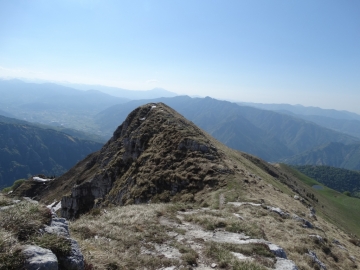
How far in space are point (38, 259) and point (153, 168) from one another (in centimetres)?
3538

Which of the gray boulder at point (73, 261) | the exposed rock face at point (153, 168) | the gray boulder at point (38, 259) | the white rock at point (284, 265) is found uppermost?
the gray boulder at point (38, 259)

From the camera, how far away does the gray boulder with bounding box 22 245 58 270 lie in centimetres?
654

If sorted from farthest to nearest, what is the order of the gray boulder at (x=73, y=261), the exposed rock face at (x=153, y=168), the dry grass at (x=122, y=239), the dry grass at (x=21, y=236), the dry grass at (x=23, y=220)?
the exposed rock face at (x=153, y=168)
the dry grass at (x=122, y=239)
the dry grass at (x=23, y=220)
the gray boulder at (x=73, y=261)
the dry grass at (x=21, y=236)

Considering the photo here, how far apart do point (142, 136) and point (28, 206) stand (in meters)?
45.3

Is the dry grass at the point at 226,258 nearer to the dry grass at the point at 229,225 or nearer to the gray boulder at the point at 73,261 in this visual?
the dry grass at the point at 229,225

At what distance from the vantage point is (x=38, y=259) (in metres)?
6.71

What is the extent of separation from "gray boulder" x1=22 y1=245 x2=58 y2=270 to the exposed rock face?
2641cm

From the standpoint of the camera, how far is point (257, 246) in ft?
43.4

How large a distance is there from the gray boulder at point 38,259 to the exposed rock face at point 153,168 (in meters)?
26.4

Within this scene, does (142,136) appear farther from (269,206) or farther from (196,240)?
(196,240)

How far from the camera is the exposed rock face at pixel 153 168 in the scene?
3600 centimetres

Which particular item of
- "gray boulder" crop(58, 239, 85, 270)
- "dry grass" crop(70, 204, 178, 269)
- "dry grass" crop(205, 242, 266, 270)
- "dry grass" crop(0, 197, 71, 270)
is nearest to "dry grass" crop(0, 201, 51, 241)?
"dry grass" crop(0, 197, 71, 270)

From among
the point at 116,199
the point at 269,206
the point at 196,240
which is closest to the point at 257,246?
the point at 196,240

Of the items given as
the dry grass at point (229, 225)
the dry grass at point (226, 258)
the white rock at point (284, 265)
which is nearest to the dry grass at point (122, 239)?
the dry grass at point (226, 258)
